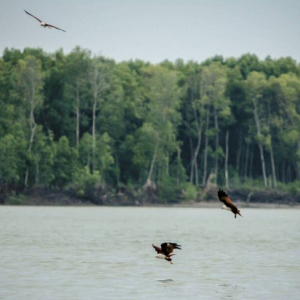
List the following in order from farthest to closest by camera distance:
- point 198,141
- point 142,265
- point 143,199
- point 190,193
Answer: point 198,141 → point 190,193 → point 143,199 → point 142,265

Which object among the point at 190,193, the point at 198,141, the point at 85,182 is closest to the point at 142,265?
the point at 85,182

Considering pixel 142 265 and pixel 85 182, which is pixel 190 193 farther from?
pixel 142 265

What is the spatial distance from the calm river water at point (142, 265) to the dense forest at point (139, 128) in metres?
49.5

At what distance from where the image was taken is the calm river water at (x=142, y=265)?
2692 centimetres

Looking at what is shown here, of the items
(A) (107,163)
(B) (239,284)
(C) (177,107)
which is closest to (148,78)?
(C) (177,107)

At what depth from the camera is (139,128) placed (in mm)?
115375

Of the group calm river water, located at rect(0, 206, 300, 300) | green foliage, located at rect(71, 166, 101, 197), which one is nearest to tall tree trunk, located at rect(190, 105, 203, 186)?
green foliage, located at rect(71, 166, 101, 197)

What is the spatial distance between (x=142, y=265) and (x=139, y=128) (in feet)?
267

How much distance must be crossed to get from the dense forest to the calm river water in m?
49.5

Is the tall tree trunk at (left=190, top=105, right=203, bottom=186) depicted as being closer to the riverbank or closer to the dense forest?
the dense forest

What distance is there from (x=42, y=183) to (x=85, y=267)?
7136 cm

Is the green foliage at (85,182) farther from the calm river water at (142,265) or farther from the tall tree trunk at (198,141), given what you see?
the calm river water at (142,265)

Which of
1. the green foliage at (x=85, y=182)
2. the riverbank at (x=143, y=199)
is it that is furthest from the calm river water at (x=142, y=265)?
the riverbank at (x=143, y=199)

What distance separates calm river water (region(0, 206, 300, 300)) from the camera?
26922 millimetres
